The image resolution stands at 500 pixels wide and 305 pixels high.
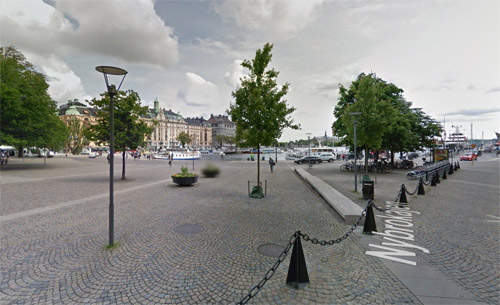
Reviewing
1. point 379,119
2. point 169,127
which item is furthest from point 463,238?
point 169,127

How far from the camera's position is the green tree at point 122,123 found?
1554 centimetres

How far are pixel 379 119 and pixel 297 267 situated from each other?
16.4m

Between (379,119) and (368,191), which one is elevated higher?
(379,119)

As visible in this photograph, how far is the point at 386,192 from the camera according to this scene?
12609 mm

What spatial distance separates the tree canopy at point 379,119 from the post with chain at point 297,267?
1400cm

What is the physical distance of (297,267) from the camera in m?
3.84

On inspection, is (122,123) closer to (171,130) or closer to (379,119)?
(379,119)

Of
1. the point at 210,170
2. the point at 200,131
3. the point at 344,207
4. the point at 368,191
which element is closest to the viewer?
the point at 344,207

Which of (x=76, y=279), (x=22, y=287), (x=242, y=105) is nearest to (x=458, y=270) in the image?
(x=76, y=279)

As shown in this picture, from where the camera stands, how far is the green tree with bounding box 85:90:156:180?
15.5 m

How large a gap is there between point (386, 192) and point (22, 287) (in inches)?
606

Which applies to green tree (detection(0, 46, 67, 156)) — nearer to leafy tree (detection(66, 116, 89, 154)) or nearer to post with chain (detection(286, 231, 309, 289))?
post with chain (detection(286, 231, 309, 289))

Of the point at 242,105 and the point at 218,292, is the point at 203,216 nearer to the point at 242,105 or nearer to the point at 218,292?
the point at 218,292

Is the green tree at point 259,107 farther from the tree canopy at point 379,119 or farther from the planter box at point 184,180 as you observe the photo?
the tree canopy at point 379,119
